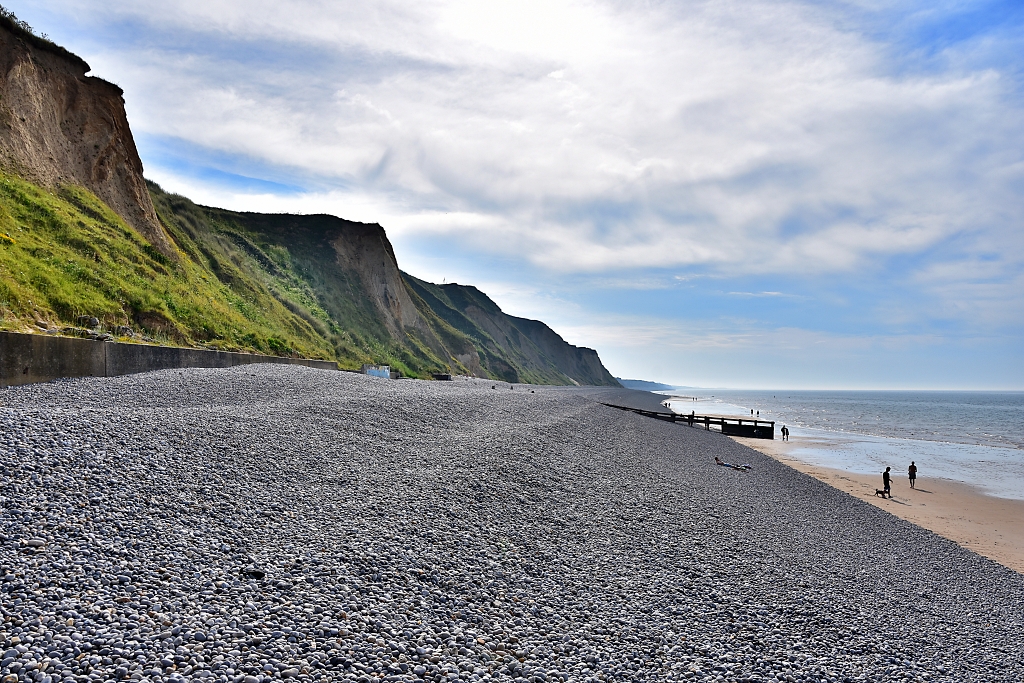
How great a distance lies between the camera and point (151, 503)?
24.1 feet

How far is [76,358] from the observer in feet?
47.4

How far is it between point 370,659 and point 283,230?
208 feet

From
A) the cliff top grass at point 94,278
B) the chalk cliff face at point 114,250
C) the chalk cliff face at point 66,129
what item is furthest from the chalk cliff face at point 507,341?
the cliff top grass at point 94,278

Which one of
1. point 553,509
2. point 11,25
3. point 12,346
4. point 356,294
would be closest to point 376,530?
point 553,509

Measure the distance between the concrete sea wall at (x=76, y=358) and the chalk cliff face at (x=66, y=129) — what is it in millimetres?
11432

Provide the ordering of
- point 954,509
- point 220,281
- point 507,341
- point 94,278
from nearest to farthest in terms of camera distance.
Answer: point 94,278 → point 954,509 → point 220,281 → point 507,341

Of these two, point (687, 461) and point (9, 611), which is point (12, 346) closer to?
point (9, 611)

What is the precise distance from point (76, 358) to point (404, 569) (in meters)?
12.8

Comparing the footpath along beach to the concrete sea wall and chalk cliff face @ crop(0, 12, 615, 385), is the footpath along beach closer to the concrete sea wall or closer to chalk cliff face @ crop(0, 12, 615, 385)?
the concrete sea wall

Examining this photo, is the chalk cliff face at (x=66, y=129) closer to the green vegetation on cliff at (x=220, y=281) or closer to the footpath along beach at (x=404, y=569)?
the green vegetation on cliff at (x=220, y=281)

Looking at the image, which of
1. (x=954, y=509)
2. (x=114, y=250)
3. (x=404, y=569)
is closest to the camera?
(x=404, y=569)

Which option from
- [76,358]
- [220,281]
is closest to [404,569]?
[76,358]

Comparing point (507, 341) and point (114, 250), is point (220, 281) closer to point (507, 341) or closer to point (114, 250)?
point (114, 250)

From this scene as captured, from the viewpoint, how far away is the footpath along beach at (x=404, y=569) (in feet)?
17.2
